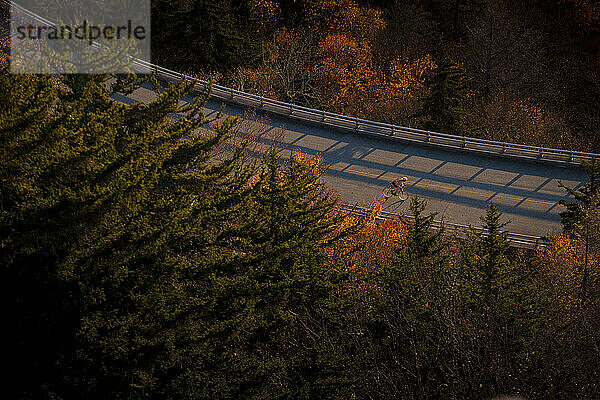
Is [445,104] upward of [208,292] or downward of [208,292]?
upward

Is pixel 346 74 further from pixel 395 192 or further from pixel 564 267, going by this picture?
pixel 564 267

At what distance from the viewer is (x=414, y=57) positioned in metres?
51.1

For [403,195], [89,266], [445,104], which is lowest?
[89,266]

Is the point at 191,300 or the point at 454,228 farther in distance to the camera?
the point at 454,228

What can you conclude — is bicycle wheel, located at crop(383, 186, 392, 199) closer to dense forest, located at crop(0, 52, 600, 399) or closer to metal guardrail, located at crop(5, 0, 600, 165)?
metal guardrail, located at crop(5, 0, 600, 165)

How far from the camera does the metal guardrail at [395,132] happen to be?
30.3 metres

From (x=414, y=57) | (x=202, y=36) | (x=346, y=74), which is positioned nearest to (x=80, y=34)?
(x=202, y=36)

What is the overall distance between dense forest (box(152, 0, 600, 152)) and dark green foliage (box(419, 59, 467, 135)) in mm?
63

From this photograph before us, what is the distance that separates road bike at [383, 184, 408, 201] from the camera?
2937 centimetres

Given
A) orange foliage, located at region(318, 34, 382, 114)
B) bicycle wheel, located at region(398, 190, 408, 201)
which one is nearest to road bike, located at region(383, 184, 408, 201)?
bicycle wheel, located at region(398, 190, 408, 201)

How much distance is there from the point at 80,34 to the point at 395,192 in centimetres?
1664

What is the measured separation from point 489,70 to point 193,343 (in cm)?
4123

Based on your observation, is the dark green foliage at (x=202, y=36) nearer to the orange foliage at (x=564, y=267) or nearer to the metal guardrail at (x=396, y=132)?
the metal guardrail at (x=396, y=132)

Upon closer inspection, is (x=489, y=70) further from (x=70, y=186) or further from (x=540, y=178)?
(x=70, y=186)
